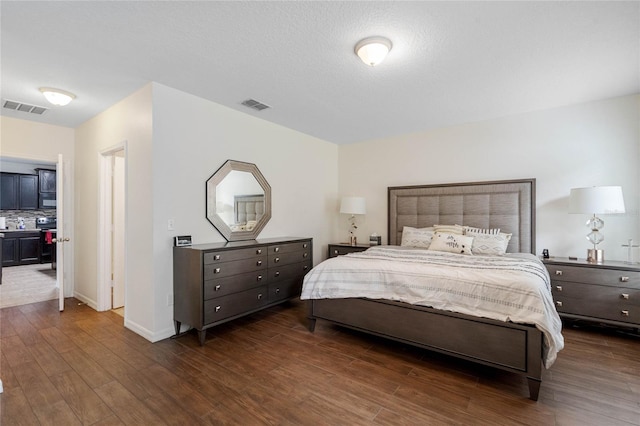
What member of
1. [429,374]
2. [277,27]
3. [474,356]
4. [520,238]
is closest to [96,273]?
[277,27]

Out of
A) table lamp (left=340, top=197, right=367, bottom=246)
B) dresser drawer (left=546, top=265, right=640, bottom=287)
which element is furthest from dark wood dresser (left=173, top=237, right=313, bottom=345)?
dresser drawer (left=546, top=265, right=640, bottom=287)

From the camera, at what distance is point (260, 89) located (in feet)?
10.5

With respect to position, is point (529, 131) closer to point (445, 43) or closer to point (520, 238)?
point (520, 238)

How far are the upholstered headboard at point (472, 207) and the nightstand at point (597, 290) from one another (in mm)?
638

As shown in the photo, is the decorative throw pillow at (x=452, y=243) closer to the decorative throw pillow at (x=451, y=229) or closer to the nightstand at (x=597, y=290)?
the decorative throw pillow at (x=451, y=229)

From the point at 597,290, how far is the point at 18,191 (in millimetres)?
11510

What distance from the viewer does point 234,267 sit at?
3.16 metres

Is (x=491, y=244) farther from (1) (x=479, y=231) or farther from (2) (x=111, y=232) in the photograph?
(2) (x=111, y=232)

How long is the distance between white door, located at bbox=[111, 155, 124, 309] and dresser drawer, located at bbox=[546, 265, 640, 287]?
5.48m

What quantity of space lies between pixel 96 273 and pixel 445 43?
4907 millimetres

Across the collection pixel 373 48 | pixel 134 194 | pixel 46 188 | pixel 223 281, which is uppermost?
pixel 373 48

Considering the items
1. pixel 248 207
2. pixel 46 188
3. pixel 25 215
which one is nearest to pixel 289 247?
pixel 248 207

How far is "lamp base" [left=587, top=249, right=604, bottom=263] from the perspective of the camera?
3.30 metres

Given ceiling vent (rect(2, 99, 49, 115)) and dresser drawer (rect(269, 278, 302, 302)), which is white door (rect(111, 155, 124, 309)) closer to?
ceiling vent (rect(2, 99, 49, 115))
